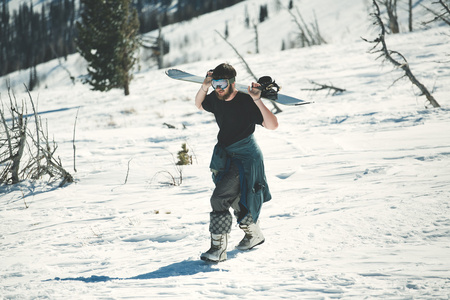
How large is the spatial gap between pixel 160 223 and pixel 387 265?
7.70 ft

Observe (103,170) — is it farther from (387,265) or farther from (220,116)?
(387,265)

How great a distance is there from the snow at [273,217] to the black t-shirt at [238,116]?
102cm

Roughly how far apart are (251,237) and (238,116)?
3.49 ft

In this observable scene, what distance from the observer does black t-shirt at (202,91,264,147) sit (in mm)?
2939

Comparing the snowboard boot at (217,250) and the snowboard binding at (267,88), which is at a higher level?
the snowboard binding at (267,88)

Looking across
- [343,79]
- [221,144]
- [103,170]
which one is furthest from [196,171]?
[343,79]

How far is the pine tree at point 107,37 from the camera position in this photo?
17.6 m

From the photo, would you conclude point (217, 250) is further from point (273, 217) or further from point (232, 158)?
point (273, 217)

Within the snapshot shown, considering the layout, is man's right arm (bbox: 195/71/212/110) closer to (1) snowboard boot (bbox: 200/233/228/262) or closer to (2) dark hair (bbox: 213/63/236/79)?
(2) dark hair (bbox: 213/63/236/79)

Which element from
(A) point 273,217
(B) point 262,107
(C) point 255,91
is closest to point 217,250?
(A) point 273,217

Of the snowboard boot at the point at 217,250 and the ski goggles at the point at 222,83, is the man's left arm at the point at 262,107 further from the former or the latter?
the snowboard boot at the point at 217,250

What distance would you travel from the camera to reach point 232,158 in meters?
3.01

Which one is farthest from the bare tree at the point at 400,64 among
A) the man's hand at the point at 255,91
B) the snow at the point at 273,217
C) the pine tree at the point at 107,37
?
the pine tree at the point at 107,37

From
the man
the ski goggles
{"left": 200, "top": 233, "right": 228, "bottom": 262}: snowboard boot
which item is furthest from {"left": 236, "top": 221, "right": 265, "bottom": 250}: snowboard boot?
the ski goggles
